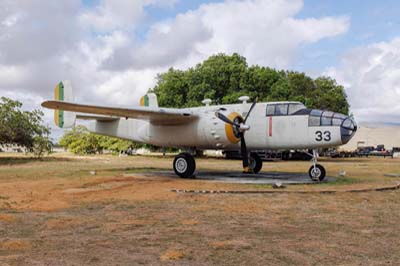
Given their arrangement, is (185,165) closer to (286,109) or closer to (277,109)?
(277,109)

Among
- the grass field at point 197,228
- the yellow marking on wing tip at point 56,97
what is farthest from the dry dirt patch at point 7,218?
the yellow marking on wing tip at point 56,97

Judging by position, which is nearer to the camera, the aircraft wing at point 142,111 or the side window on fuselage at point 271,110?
the aircraft wing at point 142,111

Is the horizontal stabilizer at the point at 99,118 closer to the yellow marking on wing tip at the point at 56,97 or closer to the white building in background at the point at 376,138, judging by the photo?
the yellow marking on wing tip at the point at 56,97

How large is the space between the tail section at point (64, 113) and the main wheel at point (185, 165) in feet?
16.1

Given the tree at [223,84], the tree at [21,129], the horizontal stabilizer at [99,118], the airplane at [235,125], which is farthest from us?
the tree at [223,84]

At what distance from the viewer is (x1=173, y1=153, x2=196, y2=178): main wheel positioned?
58.6 ft

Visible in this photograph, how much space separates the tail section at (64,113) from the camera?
714 inches

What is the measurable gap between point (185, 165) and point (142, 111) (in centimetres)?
317

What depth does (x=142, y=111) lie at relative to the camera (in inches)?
647

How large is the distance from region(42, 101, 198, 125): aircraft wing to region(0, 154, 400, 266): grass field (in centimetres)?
397

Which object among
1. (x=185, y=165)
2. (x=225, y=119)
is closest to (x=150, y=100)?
(x=185, y=165)

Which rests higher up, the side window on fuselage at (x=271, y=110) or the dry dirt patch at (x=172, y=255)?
the side window on fuselage at (x=271, y=110)

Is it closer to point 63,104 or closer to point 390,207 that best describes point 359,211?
point 390,207

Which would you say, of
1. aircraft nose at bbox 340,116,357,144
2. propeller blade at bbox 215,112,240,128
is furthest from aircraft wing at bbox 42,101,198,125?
aircraft nose at bbox 340,116,357,144
